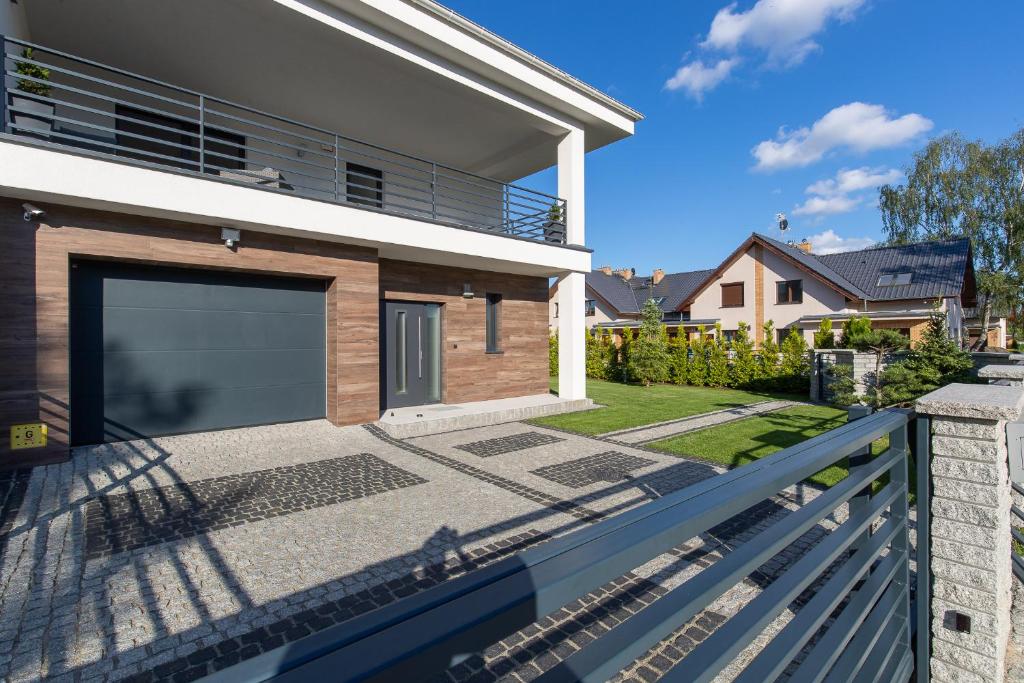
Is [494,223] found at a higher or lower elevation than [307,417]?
higher

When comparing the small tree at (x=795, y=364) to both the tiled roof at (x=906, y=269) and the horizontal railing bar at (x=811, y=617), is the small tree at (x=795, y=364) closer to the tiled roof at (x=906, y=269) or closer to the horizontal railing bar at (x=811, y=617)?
the tiled roof at (x=906, y=269)

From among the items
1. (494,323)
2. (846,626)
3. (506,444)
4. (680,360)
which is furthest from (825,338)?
(846,626)

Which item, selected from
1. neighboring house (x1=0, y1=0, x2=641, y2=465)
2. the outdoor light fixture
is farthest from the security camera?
the outdoor light fixture

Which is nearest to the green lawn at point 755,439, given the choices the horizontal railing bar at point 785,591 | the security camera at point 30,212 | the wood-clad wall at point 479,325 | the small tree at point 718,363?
the horizontal railing bar at point 785,591

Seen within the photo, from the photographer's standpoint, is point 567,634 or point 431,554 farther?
point 431,554

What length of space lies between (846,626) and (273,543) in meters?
4.03

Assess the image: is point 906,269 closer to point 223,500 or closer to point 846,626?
point 846,626

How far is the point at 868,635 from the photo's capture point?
6.68 ft

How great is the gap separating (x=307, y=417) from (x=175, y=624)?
6101 millimetres

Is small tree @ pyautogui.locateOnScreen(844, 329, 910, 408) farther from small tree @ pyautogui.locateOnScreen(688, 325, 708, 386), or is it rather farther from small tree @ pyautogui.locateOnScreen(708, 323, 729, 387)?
small tree @ pyautogui.locateOnScreen(688, 325, 708, 386)

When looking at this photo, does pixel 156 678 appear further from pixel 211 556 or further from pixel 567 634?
pixel 567 634

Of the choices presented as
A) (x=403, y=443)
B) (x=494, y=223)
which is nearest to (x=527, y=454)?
(x=403, y=443)

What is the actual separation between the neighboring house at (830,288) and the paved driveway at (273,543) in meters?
21.2

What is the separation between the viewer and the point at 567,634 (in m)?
2.90
